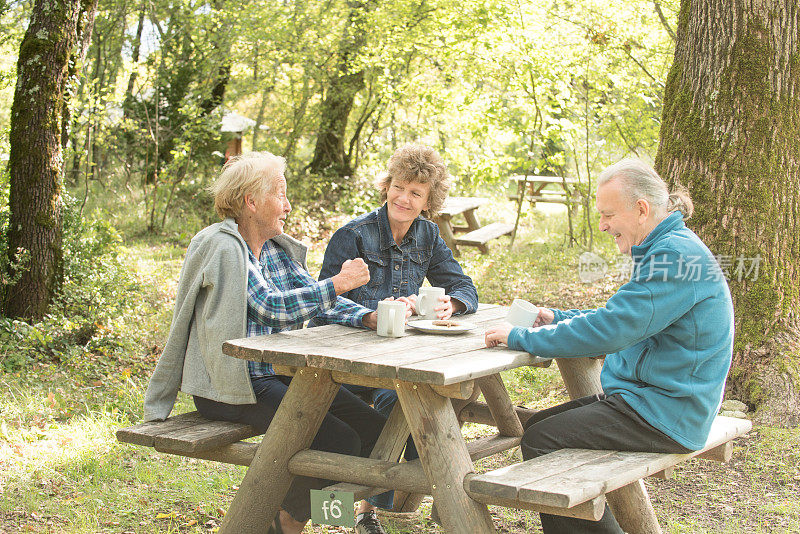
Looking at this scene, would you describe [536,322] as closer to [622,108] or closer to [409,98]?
[622,108]

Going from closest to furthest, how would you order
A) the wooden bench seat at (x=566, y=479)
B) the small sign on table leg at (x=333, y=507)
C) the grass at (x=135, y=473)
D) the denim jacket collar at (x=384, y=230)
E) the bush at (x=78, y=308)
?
the wooden bench seat at (x=566, y=479) → the small sign on table leg at (x=333, y=507) → the grass at (x=135, y=473) → the denim jacket collar at (x=384, y=230) → the bush at (x=78, y=308)

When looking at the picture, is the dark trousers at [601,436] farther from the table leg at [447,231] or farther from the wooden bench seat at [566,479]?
the table leg at [447,231]

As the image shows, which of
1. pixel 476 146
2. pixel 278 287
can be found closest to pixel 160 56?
pixel 476 146

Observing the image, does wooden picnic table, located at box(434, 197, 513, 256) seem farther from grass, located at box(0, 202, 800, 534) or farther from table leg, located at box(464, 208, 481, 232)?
grass, located at box(0, 202, 800, 534)

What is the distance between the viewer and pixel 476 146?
13.9 m

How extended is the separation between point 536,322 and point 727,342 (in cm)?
84

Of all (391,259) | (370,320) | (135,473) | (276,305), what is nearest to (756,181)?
(391,259)

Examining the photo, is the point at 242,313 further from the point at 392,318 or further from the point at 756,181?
the point at 756,181

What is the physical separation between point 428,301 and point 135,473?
1889 millimetres

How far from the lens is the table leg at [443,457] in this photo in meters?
2.64

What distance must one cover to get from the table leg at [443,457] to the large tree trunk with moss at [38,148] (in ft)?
14.2

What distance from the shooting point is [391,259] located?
385 cm

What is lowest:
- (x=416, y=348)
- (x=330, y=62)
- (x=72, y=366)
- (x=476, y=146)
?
(x=72, y=366)

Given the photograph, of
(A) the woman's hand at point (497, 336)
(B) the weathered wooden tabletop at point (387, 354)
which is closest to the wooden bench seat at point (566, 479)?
(B) the weathered wooden tabletop at point (387, 354)
